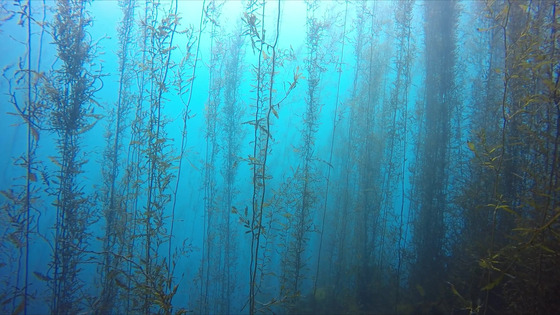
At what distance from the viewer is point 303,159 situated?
699 centimetres

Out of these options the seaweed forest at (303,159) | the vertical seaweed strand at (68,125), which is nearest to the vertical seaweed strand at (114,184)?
the seaweed forest at (303,159)

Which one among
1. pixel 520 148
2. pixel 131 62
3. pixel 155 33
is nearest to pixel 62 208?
pixel 155 33

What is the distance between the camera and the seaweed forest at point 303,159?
13.0ft

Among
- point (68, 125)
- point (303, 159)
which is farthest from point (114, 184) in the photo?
point (303, 159)

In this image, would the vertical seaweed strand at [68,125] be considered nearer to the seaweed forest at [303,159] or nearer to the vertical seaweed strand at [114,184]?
the seaweed forest at [303,159]

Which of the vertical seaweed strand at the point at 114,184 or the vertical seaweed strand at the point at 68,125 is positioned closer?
the vertical seaweed strand at the point at 68,125

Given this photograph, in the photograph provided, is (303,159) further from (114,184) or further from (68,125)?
(68,125)

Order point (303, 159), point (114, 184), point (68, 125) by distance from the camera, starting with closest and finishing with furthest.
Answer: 1. point (68, 125)
2. point (114, 184)
3. point (303, 159)

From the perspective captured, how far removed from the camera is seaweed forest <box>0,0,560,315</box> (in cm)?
396

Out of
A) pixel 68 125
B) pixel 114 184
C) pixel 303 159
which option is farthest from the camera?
pixel 303 159

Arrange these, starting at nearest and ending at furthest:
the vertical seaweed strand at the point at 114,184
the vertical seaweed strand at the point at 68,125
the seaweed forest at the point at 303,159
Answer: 1. the seaweed forest at the point at 303,159
2. the vertical seaweed strand at the point at 68,125
3. the vertical seaweed strand at the point at 114,184

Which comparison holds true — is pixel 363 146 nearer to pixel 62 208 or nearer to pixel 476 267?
pixel 476 267

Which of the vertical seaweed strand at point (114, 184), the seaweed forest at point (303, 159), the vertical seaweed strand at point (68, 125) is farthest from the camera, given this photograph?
the vertical seaweed strand at point (114, 184)

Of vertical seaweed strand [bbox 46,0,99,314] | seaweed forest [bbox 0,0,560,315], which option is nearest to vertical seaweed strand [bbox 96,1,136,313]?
seaweed forest [bbox 0,0,560,315]
